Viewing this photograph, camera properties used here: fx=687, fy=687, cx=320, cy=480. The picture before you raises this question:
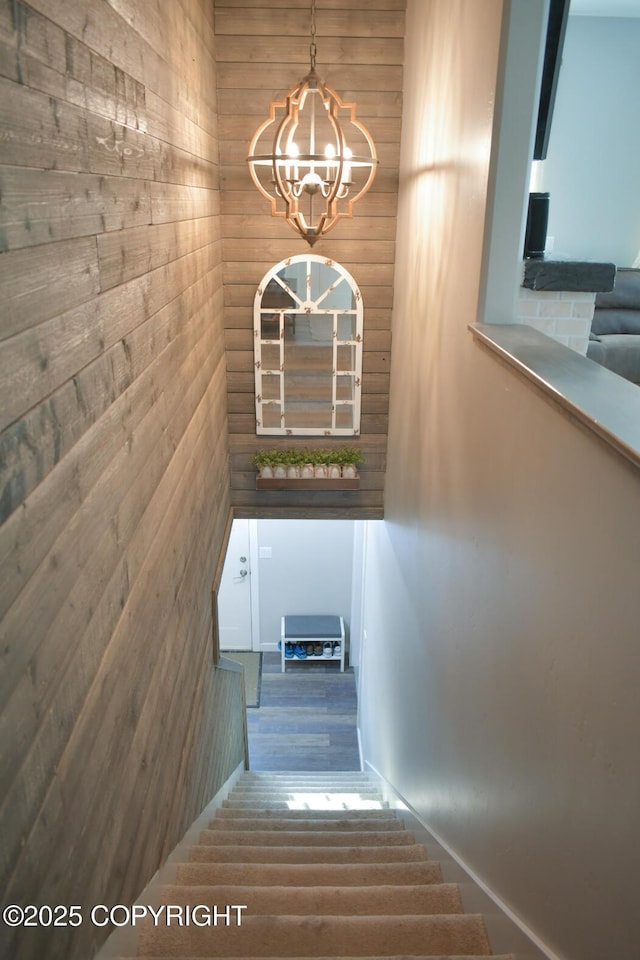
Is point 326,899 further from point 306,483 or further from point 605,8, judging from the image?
point 605,8

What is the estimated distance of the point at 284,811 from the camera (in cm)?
375

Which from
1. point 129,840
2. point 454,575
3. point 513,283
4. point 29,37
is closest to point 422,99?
point 513,283

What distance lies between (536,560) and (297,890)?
4.52ft

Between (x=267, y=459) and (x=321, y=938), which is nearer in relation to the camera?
(x=321, y=938)

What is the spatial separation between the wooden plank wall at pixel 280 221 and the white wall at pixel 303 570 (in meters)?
2.43

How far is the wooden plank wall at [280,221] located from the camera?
389cm

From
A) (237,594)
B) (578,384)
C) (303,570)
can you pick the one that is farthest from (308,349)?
(237,594)

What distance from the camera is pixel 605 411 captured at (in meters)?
1.26

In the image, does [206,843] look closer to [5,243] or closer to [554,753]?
[554,753]

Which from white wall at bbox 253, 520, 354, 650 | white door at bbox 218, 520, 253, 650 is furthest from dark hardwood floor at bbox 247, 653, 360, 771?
white wall at bbox 253, 520, 354, 650

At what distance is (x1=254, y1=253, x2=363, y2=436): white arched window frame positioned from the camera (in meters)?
4.41

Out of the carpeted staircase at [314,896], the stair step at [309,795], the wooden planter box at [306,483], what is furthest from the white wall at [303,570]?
the carpeted staircase at [314,896]

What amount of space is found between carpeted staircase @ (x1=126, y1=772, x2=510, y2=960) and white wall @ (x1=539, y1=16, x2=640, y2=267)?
152 inches

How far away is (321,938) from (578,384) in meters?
1.62
